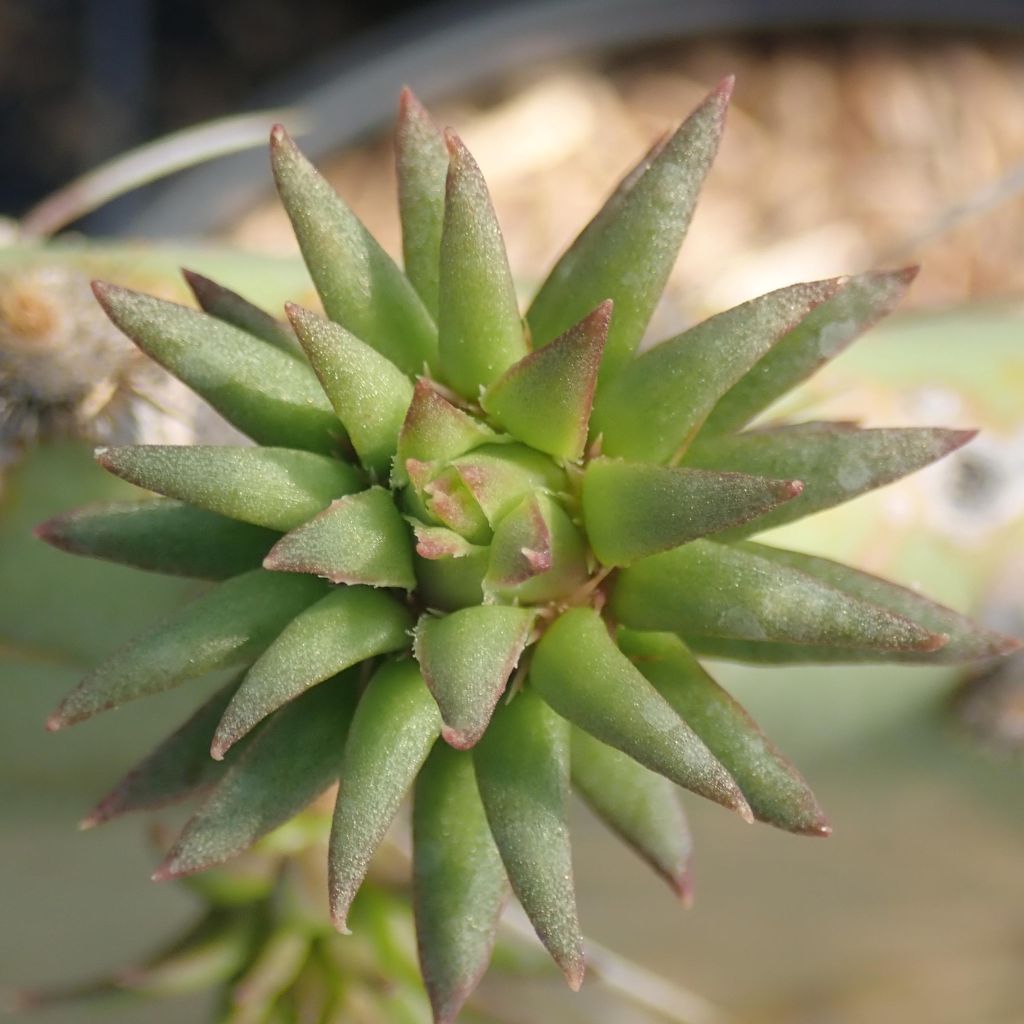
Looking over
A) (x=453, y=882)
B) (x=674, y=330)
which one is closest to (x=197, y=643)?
(x=453, y=882)

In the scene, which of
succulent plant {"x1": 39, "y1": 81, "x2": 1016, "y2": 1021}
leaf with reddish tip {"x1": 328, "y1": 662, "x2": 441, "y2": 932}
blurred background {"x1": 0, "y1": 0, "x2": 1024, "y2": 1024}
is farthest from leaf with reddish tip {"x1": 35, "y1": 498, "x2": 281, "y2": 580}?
blurred background {"x1": 0, "y1": 0, "x2": 1024, "y2": 1024}

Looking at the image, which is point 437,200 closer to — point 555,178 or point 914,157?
point 555,178

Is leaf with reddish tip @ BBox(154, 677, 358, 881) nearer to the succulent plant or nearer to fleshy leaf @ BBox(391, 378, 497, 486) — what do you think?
the succulent plant

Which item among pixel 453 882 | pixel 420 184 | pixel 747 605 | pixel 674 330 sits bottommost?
pixel 453 882

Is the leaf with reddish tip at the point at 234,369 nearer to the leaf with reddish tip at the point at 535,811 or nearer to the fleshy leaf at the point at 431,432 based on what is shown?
the fleshy leaf at the point at 431,432

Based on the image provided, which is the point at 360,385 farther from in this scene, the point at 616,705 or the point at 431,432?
the point at 616,705

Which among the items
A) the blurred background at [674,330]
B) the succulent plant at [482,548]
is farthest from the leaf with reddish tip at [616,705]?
the blurred background at [674,330]
